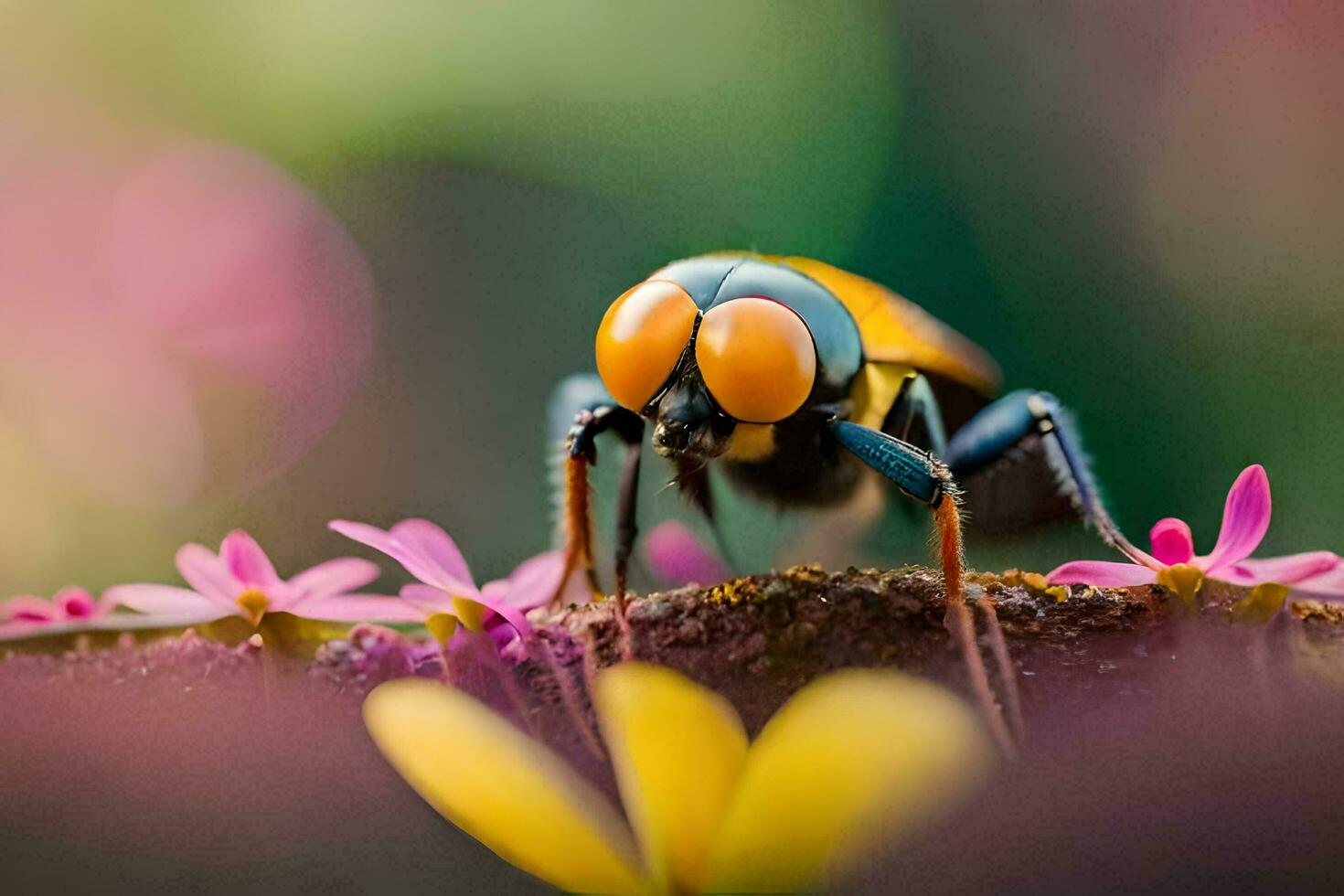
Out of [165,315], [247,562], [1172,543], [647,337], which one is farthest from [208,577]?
[165,315]

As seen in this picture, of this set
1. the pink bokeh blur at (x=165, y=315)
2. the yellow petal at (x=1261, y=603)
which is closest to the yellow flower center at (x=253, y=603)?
the yellow petal at (x=1261, y=603)

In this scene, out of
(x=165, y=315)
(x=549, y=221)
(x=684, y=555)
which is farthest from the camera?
(x=549, y=221)

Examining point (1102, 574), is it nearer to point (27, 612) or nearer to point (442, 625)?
point (442, 625)

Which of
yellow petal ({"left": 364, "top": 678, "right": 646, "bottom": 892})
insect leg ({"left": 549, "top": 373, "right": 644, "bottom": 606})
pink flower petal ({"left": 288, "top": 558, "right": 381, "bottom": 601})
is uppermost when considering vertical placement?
insect leg ({"left": 549, "top": 373, "right": 644, "bottom": 606})

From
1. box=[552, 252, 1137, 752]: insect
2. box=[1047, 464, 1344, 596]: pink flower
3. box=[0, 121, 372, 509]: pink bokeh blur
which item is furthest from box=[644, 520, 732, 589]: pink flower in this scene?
box=[0, 121, 372, 509]: pink bokeh blur

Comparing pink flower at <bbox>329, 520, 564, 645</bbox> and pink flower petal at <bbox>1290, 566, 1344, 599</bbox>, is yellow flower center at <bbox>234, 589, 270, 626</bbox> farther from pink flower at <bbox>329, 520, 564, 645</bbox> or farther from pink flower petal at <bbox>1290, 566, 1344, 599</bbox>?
pink flower petal at <bbox>1290, 566, 1344, 599</bbox>

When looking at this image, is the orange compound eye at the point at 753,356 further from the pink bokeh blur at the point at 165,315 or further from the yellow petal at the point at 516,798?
the pink bokeh blur at the point at 165,315
